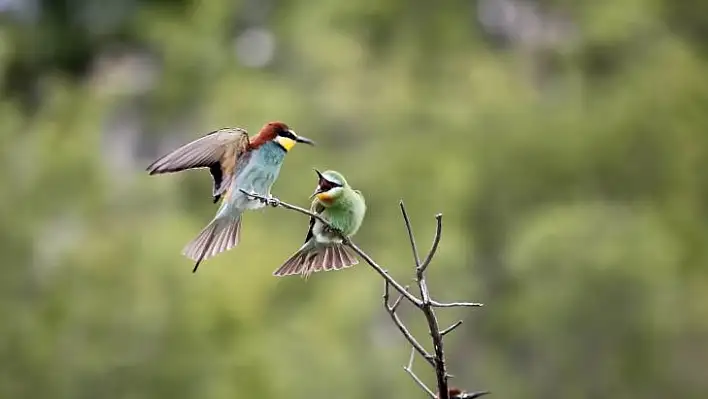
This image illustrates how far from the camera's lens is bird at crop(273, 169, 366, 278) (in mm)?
1053

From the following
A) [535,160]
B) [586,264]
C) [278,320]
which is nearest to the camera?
[586,264]

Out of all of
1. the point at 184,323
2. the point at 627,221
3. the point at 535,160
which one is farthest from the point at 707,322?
the point at 184,323

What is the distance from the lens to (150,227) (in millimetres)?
3877

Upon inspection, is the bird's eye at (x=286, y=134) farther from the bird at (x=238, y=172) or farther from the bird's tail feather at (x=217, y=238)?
the bird's tail feather at (x=217, y=238)

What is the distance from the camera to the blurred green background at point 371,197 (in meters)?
3.45

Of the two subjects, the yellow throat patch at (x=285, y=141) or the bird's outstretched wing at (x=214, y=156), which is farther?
the yellow throat patch at (x=285, y=141)

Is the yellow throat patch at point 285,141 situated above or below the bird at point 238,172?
above

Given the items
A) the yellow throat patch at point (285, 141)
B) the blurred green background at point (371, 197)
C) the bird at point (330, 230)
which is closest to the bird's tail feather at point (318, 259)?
the bird at point (330, 230)

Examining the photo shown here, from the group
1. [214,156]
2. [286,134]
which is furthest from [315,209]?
[214,156]

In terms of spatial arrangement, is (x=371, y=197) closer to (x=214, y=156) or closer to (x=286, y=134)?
(x=286, y=134)

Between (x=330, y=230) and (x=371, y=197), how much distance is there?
3874mm

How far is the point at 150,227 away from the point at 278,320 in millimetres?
973

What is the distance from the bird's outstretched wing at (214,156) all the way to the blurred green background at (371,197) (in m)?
2.33

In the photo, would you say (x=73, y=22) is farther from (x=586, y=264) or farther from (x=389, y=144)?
(x=586, y=264)
